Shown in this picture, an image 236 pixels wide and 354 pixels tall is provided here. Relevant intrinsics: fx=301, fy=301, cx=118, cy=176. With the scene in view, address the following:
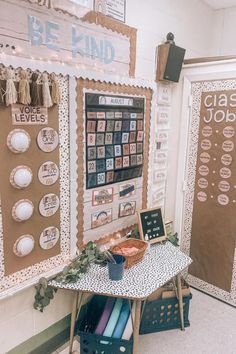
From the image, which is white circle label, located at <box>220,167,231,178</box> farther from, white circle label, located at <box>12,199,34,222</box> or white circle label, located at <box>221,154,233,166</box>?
white circle label, located at <box>12,199,34,222</box>

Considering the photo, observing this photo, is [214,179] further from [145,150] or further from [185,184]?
[145,150]

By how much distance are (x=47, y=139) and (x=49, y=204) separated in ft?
1.14

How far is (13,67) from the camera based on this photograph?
133 cm

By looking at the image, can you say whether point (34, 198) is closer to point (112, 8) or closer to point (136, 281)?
point (136, 281)

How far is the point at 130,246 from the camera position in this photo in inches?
78.0

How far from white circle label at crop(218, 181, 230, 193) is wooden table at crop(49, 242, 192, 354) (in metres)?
0.66

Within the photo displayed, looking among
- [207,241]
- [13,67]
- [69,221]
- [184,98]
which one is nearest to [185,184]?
[207,241]

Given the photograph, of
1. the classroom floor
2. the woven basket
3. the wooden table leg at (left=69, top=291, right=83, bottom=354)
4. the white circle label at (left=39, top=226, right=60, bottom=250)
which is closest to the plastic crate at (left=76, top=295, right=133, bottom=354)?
the wooden table leg at (left=69, top=291, right=83, bottom=354)

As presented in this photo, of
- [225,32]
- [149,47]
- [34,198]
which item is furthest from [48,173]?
[225,32]

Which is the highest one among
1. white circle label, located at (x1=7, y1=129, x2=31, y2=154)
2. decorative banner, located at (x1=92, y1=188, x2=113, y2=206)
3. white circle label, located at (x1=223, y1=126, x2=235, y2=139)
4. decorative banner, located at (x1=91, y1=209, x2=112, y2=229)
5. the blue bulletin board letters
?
the blue bulletin board letters

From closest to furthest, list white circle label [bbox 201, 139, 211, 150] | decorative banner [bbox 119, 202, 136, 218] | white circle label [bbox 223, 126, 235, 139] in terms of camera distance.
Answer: decorative banner [bbox 119, 202, 136, 218], white circle label [bbox 223, 126, 235, 139], white circle label [bbox 201, 139, 211, 150]

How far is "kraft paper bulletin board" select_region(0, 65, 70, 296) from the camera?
55.3 inches

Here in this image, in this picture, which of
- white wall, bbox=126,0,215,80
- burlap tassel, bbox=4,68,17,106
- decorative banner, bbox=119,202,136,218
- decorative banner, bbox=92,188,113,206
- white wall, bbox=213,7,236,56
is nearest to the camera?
burlap tassel, bbox=4,68,17,106

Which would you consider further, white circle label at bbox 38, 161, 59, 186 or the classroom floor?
the classroom floor
